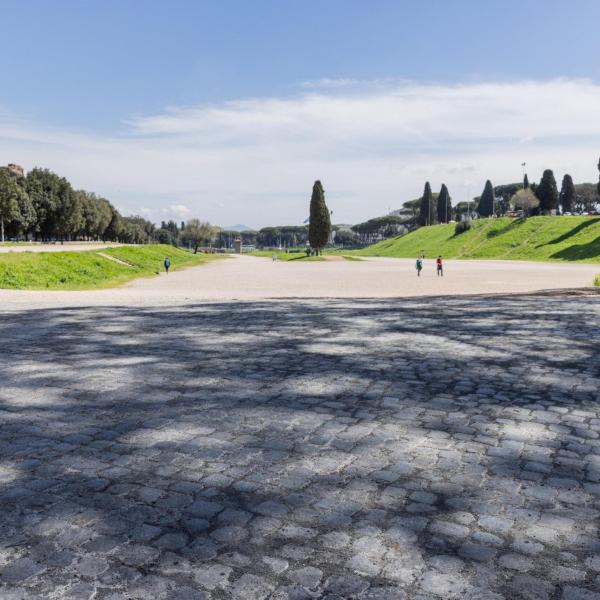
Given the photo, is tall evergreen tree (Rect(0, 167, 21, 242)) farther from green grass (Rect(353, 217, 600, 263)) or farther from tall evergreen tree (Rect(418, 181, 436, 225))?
tall evergreen tree (Rect(418, 181, 436, 225))

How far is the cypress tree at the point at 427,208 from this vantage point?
12238cm

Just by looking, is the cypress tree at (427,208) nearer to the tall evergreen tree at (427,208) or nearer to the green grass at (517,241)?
the tall evergreen tree at (427,208)

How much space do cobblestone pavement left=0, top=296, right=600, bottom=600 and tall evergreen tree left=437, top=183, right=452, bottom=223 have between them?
123854 mm

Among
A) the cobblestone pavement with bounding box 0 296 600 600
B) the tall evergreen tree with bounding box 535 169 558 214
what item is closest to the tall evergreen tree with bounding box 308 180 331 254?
the tall evergreen tree with bounding box 535 169 558 214

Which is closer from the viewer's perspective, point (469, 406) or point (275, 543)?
point (275, 543)

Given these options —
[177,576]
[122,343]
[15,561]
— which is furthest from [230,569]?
[122,343]

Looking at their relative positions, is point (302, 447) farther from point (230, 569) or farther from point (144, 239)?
point (144, 239)

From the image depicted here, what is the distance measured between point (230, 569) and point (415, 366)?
4.74 metres

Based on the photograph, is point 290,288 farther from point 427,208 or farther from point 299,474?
point 427,208

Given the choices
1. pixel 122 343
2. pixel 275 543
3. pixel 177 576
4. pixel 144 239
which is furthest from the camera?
pixel 144 239

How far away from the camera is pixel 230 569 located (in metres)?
2.62

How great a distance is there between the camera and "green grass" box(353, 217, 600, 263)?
69.9 metres

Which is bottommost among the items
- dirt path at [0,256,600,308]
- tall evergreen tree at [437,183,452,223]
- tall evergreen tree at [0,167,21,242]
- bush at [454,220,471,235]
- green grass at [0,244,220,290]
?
dirt path at [0,256,600,308]

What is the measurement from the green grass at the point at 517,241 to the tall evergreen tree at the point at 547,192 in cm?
373
